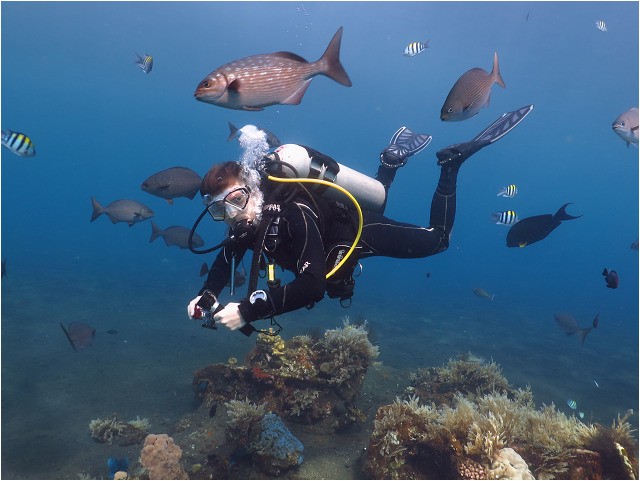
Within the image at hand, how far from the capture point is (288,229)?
11.5ft

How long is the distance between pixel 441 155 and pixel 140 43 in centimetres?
5953

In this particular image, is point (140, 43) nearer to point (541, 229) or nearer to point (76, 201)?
point (541, 229)

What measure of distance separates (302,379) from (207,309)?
3599 mm

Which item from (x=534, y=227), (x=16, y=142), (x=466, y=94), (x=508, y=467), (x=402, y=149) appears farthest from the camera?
(x=16, y=142)

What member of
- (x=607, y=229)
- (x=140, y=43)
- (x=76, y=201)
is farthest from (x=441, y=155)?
(x=607, y=229)

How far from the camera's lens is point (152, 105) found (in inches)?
3499

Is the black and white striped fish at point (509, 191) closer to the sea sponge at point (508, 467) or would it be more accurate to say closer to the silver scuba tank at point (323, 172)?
the silver scuba tank at point (323, 172)

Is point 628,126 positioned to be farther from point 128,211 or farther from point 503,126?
point 128,211

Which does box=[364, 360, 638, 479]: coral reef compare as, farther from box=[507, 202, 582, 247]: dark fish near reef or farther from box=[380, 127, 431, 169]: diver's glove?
box=[380, 127, 431, 169]: diver's glove

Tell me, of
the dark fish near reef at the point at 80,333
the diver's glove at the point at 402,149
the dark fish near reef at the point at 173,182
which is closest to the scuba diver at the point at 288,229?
the diver's glove at the point at 402,149

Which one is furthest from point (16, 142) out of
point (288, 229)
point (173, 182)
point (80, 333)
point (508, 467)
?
point (508, 467)

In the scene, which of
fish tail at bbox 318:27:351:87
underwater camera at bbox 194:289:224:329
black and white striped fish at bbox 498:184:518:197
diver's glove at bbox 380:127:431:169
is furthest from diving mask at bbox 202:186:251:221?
black and white striped fish at bbox 498:184:518:197

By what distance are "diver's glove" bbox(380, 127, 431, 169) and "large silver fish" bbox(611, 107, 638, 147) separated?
303cm

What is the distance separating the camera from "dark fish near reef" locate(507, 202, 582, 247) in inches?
243
